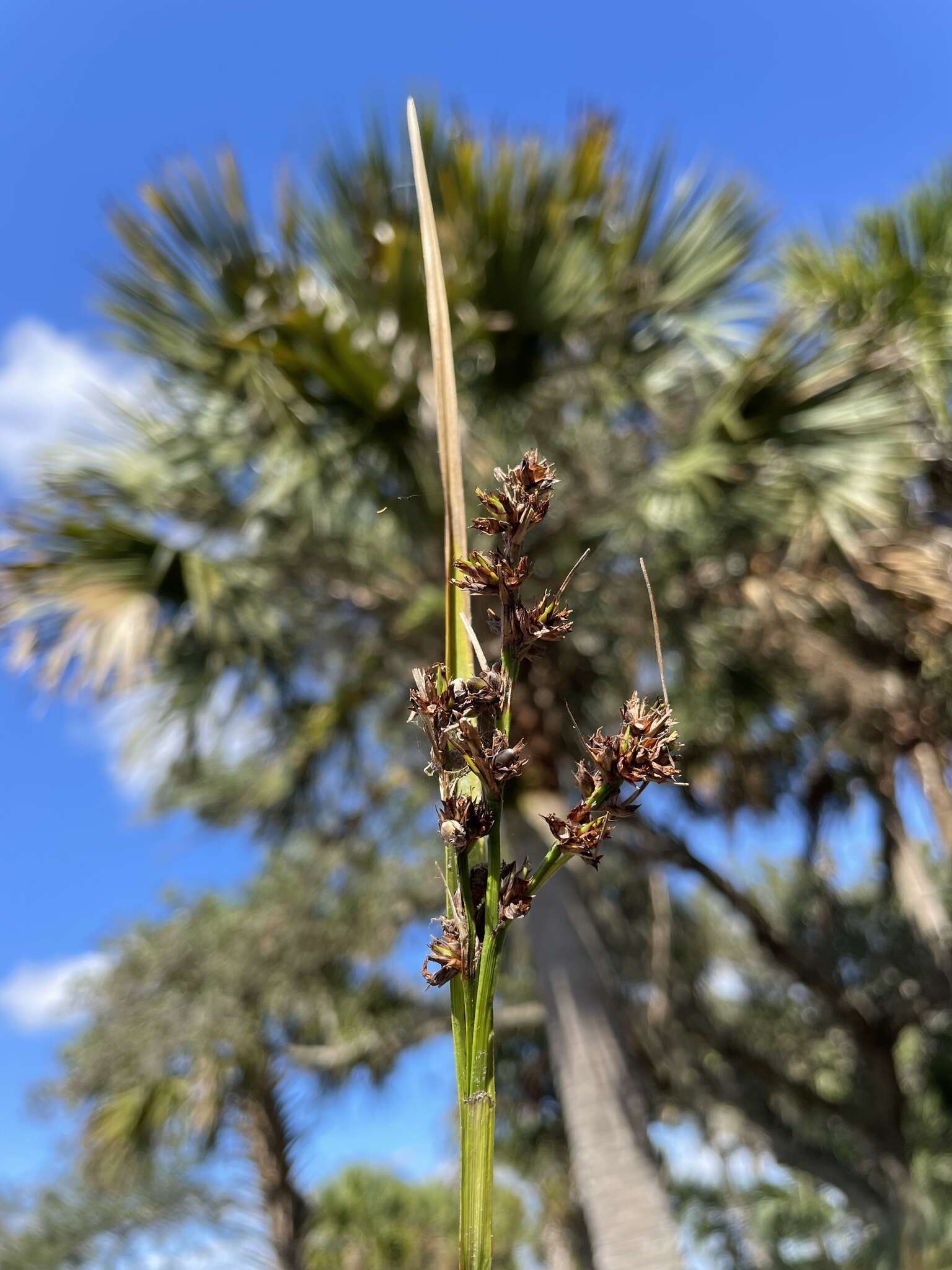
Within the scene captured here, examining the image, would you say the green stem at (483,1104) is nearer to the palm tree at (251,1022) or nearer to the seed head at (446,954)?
the seed head at (446,954)

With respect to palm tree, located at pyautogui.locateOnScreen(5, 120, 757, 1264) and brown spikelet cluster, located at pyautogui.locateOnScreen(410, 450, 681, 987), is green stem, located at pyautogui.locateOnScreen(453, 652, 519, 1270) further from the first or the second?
palm tree, located at pyautogui.locateOnScreen(5, 120, 757, 1264)

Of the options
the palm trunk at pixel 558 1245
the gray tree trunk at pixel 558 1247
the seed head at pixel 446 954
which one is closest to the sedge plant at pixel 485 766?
the seed head at pixel 446 954

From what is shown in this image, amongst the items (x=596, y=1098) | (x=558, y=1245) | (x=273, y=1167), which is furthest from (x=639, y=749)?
(x=558, y=1245)

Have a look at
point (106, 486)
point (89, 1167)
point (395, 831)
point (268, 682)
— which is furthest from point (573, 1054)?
point (89, 1167)

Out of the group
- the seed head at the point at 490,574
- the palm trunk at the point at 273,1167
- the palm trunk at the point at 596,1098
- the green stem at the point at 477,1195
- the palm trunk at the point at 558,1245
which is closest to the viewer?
the green stem at the point at 477,1195

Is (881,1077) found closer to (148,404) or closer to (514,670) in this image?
(148,404)

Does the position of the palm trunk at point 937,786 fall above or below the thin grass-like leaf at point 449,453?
above
